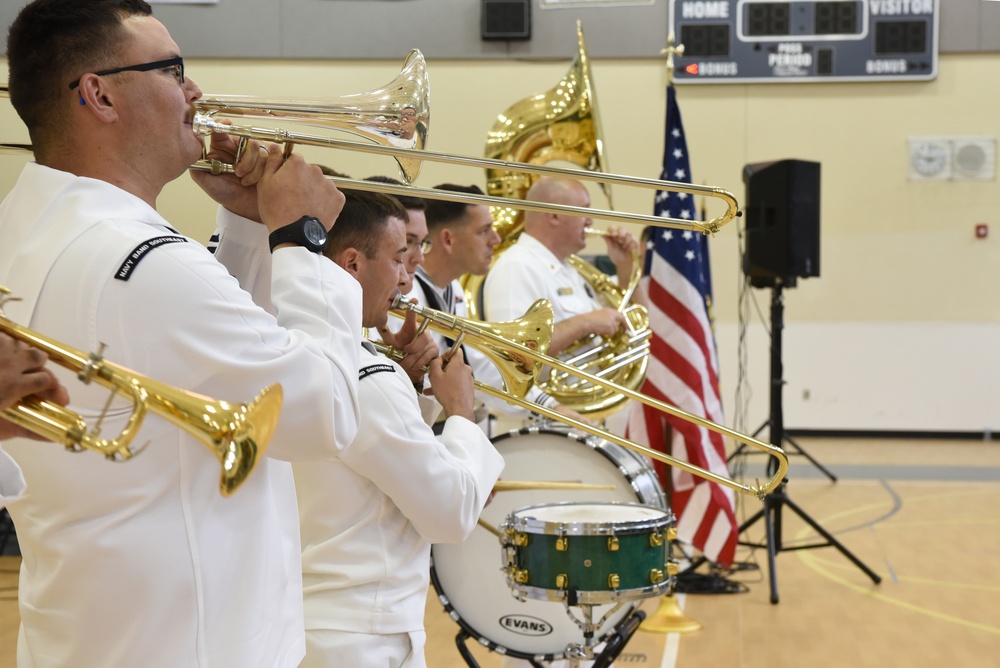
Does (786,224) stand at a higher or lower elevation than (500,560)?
higher

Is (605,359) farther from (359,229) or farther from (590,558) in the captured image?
(359,229)

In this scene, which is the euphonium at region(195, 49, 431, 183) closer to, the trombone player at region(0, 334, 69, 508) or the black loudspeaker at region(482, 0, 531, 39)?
the trombone player at region(0, 334, 69, 508)

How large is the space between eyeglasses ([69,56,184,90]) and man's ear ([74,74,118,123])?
0.01 metres

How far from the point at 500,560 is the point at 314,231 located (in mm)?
2103

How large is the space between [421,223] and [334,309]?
2.02m

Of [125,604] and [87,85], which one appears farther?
[87,85]

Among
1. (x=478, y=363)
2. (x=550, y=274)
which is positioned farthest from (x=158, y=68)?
(x=550, y=274)

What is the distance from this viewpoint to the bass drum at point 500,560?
3.61 meters

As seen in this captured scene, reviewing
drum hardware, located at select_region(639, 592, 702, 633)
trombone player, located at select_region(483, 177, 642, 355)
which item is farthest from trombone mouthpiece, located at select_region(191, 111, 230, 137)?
drum hardware, located at select_region(639, 592, 702, 633)

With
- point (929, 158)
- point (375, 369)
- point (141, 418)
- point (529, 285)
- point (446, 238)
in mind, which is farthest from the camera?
point (929, 158)

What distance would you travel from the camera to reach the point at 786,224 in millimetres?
6117

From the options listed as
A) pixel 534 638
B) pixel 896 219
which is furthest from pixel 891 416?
pixel 534 638

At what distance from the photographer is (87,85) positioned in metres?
1.67

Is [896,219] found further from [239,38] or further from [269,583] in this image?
[269,583]
